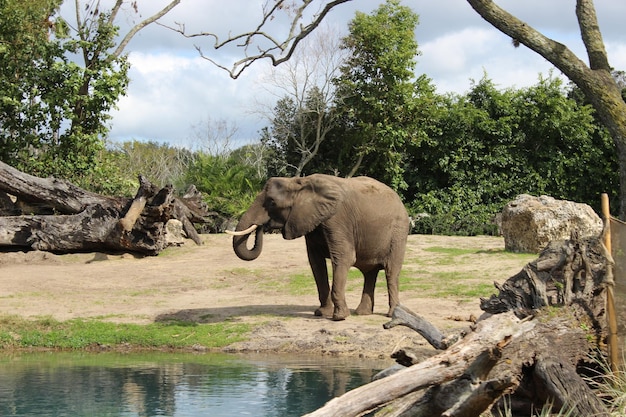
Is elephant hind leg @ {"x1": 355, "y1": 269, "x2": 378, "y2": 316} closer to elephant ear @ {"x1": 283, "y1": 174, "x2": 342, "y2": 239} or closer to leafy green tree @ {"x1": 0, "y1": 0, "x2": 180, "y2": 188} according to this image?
elephant ear @ {"x1": 283, "y1": 174, "x2": 342, "y2": 239}

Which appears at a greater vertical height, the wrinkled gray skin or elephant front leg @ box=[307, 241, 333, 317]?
the wrinkled gray skin

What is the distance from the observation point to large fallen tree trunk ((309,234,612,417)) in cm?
623

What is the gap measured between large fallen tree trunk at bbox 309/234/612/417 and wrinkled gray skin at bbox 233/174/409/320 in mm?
5190

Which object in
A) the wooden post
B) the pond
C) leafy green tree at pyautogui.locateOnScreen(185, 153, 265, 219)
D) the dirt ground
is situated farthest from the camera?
leafy green tree at pyautogui.locateOnScreen(185, 153, 265, 219)

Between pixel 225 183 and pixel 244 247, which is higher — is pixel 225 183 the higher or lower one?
the higher one

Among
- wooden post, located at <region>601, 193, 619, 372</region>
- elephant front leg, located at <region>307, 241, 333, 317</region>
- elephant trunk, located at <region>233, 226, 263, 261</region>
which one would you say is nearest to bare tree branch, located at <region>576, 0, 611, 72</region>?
elephant front leg, located at <region>307, 241, 333, 317</region>

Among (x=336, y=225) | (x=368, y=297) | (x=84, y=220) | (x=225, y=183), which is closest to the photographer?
(x=336, y=225)

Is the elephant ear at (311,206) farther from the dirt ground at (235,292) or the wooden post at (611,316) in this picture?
the wooden post at (611,316)

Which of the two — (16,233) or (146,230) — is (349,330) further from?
(16,233)

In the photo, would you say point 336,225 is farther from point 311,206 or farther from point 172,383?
point 172,383

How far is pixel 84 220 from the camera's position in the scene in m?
20.5

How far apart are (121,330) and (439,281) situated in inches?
257

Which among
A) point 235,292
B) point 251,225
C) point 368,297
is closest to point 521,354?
point 251,225

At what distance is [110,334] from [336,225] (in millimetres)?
3872
